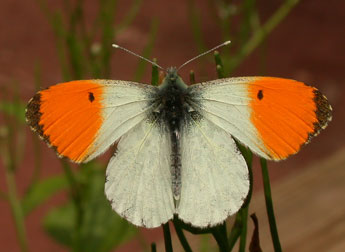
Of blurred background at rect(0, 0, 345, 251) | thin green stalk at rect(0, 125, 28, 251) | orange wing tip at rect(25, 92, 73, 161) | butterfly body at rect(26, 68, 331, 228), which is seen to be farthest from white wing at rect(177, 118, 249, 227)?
thin green stalk at rect(0, 125, 28, 251)

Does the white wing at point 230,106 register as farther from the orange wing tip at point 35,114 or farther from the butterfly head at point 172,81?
the orange wing tip at point 35,114

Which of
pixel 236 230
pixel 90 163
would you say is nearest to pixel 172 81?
pixel 236 230

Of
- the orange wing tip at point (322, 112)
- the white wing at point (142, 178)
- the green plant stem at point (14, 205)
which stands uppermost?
the orange wing tip at point (322, 112)

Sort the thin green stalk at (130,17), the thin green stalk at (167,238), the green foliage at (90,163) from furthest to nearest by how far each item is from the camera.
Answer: the thin green stalk at (130,17) → the green foliage at (90,163) → the thin green stalk at (167,238)

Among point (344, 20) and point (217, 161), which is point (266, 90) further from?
point (344, 20)

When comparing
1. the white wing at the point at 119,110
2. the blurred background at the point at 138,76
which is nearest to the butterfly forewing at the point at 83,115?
the white wing at the point at 119,110

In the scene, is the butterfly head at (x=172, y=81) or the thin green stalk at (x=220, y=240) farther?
the butterfly head at (x=172, y=81)

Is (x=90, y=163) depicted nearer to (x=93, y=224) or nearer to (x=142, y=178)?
(x=93, y=224)
